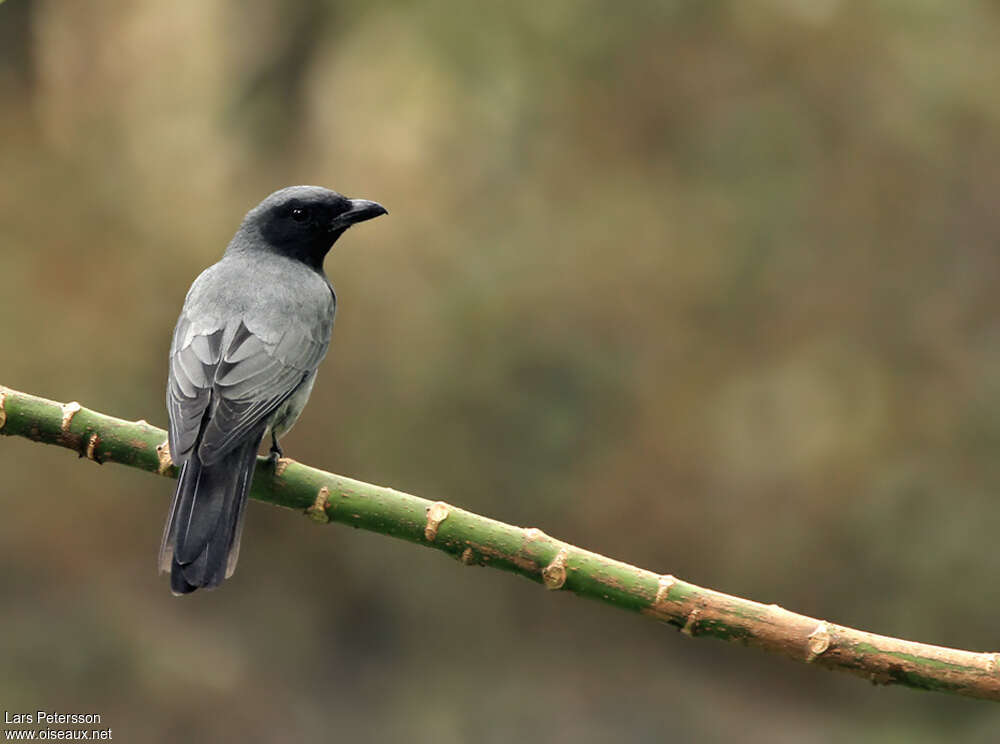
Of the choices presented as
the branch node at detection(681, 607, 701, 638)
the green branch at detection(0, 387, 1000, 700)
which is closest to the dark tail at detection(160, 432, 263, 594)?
the green branch at detection(0, 387, 1000, 700)

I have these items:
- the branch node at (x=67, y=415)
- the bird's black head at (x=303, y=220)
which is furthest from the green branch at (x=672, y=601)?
the bird's black head at (x=303, y=220)

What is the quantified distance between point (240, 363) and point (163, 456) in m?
0.64

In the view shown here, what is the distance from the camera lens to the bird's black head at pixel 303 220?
14.6 ft

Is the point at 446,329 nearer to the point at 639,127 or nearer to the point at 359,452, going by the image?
the point at 359,452

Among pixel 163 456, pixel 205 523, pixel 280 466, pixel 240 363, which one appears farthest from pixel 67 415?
pixel 240 363

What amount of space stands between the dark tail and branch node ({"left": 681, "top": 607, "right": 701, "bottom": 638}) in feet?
3.70

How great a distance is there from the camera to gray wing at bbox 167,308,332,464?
337 cm

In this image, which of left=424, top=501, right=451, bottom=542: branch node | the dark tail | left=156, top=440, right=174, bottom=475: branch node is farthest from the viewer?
left=156, top=440, right=174, bottom=475: branch node

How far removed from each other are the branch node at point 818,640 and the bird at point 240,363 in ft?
4.65

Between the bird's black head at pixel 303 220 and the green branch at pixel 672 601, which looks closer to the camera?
the green branch at pixel 672 601

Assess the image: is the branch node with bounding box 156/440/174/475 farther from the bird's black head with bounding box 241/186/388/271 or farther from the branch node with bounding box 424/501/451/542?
A: the bird's black head with bounding box 241/186/388/271

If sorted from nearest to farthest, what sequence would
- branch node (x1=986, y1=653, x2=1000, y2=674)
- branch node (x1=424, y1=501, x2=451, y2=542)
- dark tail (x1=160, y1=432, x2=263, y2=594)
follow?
branch node (x1=986, y1=653, x2=1000, y2=674)
branch node (x1=424, y1=501, x2=451, y2=542)
dark tail (x1=160, y1=432, x2=263, y2=594)

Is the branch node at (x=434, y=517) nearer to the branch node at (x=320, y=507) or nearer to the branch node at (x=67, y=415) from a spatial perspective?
the branch node at (x=320, y=507)

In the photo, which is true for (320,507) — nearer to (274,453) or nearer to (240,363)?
(274,453)
